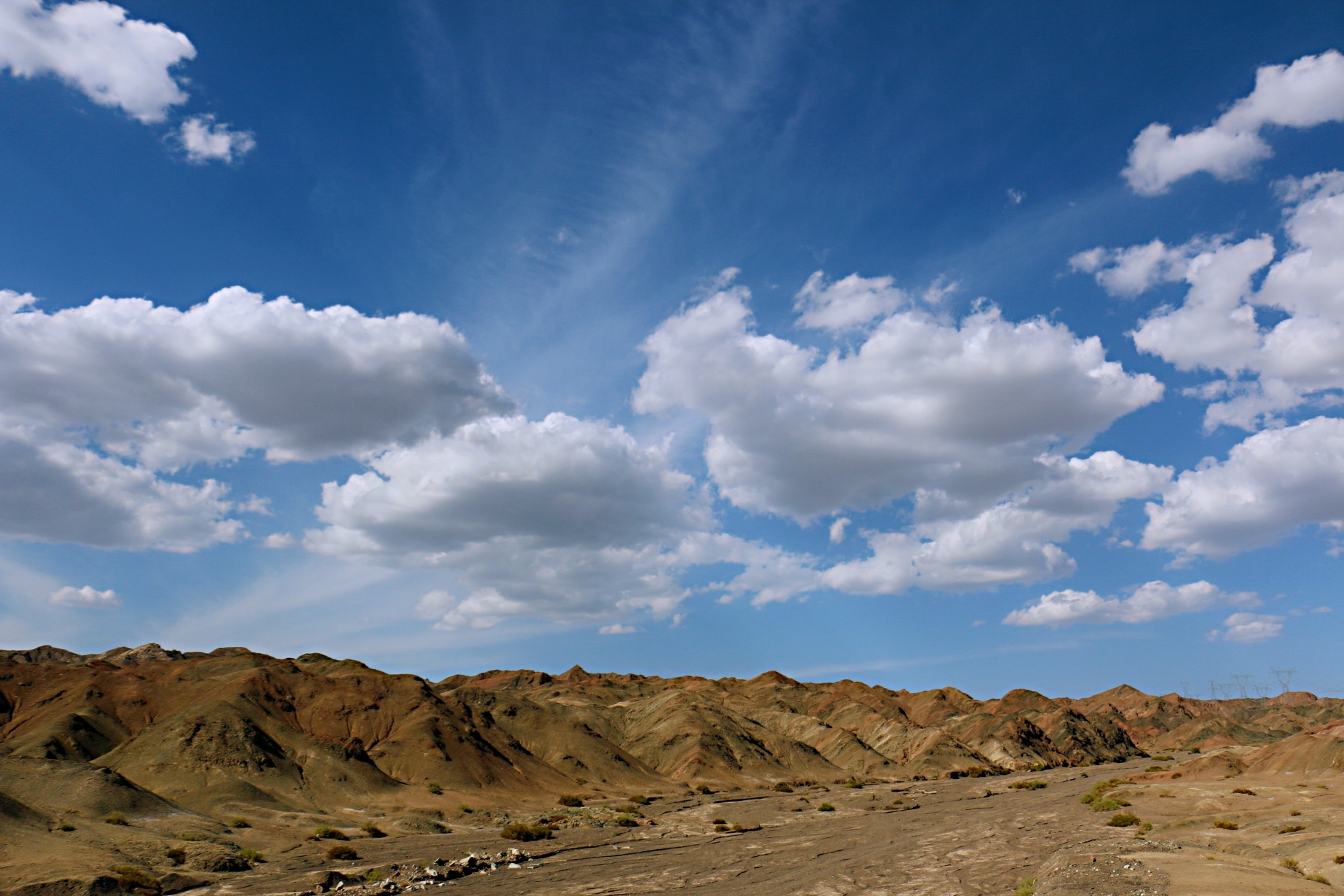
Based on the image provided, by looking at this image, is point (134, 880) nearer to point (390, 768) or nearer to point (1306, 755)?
point (390, 768)

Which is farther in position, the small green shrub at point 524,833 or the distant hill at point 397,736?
the distant hill at point 397,736

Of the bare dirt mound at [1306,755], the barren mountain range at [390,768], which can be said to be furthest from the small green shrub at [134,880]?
the bare dirt mound at [1306,755]

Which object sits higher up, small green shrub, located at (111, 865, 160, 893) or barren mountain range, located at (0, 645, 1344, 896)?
barren mountain range, located at (0, 645, 1344, 896)

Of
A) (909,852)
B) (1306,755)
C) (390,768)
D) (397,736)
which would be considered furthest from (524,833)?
(1306,755)

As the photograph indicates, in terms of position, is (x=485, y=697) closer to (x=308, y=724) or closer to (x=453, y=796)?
(x=308, y=724)

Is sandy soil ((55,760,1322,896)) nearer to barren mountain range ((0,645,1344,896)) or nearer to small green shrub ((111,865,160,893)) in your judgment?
barren mountain range ((0,645,1344,896))

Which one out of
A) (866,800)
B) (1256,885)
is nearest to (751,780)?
(866,800)

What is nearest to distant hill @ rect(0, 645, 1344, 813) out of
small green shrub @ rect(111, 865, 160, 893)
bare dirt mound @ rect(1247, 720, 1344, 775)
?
small green shrub @ rect(111, 865, 160, 893)

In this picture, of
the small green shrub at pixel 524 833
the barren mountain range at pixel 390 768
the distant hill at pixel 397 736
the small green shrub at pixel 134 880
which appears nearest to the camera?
the small green shrub at pixel 134 880

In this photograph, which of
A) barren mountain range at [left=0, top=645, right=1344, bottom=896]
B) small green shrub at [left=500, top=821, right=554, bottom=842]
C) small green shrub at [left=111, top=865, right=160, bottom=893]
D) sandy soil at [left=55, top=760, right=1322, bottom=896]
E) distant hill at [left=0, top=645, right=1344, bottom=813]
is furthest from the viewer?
distant hill at [left=0, top=645, right=1344, bottom=813]

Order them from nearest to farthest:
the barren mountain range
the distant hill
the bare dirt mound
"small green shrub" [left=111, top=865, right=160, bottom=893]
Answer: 1. "small green shrub" [left=111, top=865, right=160, bottom=893]
2. the barren mountain range
3. the distant hill
4. the bare dirt mound

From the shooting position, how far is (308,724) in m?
90.9

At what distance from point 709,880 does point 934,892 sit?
10.5 metres

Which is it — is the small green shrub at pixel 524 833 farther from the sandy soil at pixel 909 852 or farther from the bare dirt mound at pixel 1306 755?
the bare dirt mound at pixel 1306 755
